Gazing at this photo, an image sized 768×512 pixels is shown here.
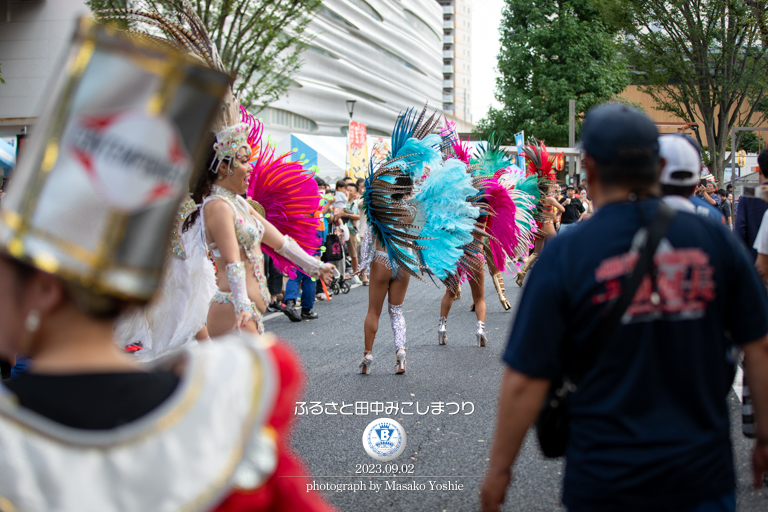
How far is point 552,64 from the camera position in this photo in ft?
122

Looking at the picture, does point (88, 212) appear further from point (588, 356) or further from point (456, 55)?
point (456, 55)

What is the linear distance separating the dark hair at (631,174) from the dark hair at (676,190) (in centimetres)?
98

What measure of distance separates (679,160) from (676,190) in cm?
14

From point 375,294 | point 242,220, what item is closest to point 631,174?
point 242,220

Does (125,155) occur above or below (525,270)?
above

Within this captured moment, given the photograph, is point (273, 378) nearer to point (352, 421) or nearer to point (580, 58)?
point (352, 421)

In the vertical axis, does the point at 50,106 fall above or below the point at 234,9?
below

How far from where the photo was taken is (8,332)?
1113 millimetres

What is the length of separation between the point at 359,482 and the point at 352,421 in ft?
3.82

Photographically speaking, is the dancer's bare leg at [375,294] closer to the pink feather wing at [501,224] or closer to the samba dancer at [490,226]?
the samba dancer at [490,226]

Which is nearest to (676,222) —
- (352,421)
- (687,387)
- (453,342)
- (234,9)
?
(687,387)

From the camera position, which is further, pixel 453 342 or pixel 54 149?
pixel 453 342

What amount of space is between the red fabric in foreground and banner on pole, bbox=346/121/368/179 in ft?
52.1

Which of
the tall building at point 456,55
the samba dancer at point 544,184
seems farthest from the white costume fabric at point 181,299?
the tall building at point 456,55
